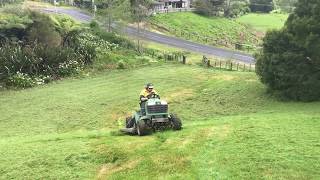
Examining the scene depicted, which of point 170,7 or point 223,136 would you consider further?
point 170,7

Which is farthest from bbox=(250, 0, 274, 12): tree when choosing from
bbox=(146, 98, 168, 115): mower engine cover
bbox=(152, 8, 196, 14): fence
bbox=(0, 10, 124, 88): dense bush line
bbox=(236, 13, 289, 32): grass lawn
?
bbox=(146, 98, 168, 115): mower engine cover

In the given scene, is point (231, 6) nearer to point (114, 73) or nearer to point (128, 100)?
point (114, 73)

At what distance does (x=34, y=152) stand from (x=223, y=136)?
6.46m

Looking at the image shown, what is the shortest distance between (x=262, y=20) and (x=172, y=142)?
87337mm

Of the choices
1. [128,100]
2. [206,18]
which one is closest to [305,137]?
[128,100]

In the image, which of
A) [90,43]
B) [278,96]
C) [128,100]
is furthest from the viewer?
[90,43]

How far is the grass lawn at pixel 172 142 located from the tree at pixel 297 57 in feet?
3.61

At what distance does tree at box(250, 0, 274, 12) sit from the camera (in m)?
113

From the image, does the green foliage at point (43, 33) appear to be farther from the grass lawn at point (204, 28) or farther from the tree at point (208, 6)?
the tree at point (208, 6)

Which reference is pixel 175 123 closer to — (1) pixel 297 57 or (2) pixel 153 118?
(2) pixel 153 118

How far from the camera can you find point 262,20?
101m

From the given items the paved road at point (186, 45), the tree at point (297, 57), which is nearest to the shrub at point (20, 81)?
the tree at point (297, 57)

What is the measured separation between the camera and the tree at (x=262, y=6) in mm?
112750

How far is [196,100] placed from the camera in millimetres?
30062
